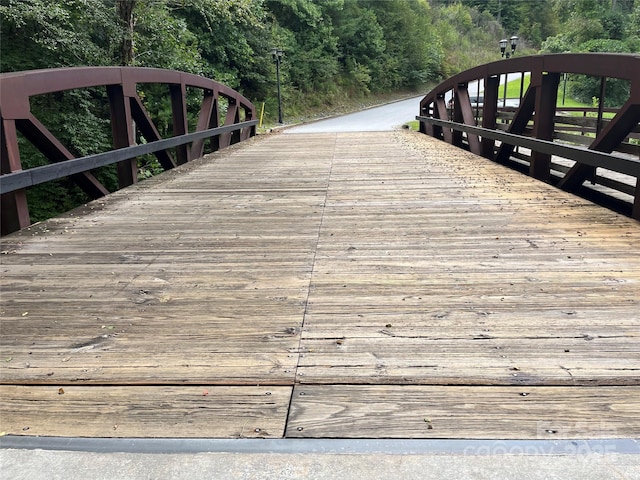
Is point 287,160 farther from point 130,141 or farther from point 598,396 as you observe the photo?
point 598,396

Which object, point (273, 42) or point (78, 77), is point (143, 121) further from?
point (273, 42)

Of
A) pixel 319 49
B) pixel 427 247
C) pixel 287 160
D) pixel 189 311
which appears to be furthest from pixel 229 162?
pixel 319 49

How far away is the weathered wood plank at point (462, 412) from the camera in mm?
1694

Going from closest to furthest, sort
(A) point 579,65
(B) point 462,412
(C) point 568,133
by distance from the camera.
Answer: (B) point 462,412 < (A) point 579,65 < (C) point 568,133

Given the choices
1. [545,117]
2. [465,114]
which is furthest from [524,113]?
[465,114]

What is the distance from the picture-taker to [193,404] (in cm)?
188

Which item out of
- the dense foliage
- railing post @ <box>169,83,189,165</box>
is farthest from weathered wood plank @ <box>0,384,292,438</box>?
the dense foliage

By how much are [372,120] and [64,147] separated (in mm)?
25443

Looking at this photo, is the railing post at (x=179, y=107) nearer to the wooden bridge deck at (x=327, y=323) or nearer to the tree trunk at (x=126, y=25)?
the wooden bridge deck at (x=327, y=323)

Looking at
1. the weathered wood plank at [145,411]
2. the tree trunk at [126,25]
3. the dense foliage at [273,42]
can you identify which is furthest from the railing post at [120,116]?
the tree trunk at [126,25]

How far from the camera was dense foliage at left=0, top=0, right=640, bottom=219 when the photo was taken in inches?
432

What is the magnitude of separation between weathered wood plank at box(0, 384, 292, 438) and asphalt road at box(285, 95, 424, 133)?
22303 mm

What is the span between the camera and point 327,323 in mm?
2494

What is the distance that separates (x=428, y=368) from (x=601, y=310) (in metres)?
1.05
